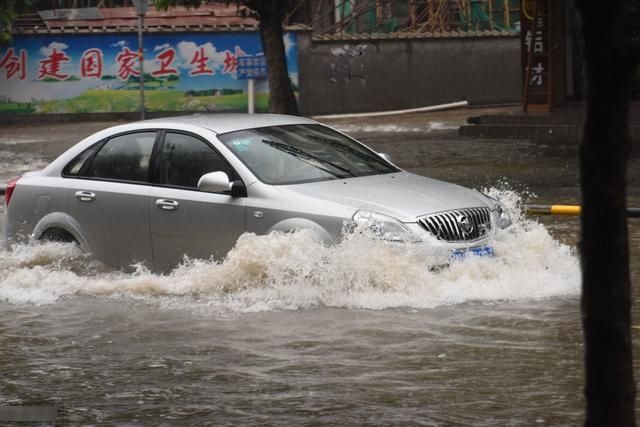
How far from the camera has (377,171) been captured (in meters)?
10.5

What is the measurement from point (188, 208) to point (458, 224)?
2.10m

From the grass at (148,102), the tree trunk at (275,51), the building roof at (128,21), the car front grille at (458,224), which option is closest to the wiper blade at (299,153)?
the car front grille at (458,224)

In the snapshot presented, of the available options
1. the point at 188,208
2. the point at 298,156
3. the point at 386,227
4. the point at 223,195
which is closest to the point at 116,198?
the point at 188,208

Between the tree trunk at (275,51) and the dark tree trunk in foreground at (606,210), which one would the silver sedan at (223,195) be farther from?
the tree trunk at (275,51)

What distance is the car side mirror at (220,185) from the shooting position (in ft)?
31.7

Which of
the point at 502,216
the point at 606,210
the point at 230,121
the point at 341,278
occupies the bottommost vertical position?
the point at 341,278

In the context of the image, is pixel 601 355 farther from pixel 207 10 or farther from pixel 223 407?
pixel 207 10

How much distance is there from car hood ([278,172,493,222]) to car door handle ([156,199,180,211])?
88 centimetres

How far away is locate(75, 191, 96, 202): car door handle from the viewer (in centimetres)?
1051

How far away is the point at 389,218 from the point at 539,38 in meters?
17.1

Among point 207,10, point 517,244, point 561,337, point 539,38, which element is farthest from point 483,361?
point 207,10

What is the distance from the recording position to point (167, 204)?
1008cm

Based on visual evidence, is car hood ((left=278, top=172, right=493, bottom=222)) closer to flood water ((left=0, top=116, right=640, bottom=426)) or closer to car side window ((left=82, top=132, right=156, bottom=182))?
flood water ((left=0, top=116, right=640, bottom=426))

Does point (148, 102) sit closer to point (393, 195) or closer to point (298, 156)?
point (298, 156)
